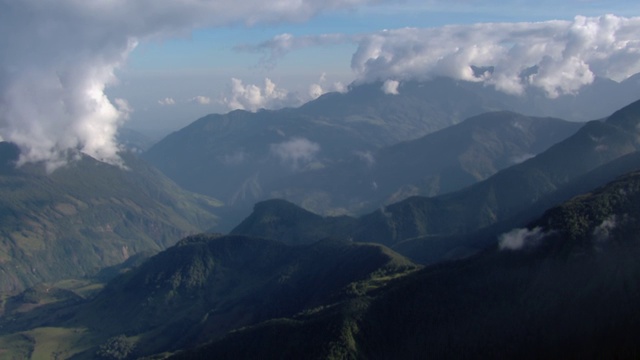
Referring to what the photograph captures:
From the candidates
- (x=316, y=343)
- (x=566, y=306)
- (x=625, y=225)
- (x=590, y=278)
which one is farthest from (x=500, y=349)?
(x=625, y=225)

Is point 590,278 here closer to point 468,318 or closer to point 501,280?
point 501,280

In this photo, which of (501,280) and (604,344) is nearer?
(604,344)

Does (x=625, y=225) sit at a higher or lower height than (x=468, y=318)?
higher

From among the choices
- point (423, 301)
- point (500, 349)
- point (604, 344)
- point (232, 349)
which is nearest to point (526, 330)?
point (500, 349)

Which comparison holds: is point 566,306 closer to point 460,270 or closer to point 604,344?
point 604,344

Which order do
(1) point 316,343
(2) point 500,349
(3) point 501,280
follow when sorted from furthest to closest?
1. (3) point 501,280
2. (1) point 316,343
3. (2) point 500,349

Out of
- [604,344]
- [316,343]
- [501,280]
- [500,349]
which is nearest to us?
[604,344]
